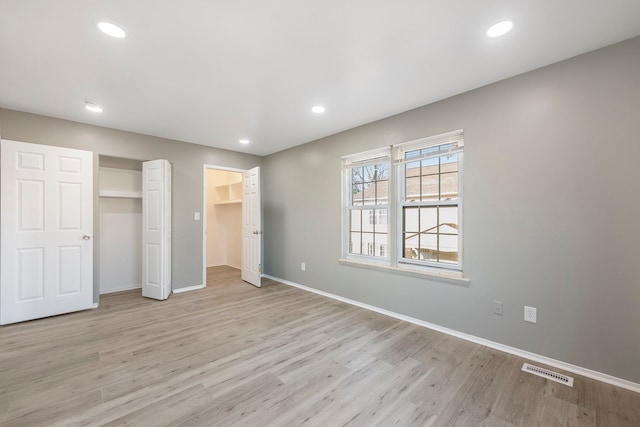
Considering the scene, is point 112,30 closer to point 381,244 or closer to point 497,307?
point 381,244

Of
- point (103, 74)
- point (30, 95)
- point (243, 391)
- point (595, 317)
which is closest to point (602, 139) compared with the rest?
point (595, 317)

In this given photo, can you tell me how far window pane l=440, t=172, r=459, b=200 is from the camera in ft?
9.51

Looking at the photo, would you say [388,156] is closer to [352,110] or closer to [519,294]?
[352,110]

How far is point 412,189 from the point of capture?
10.7 ft

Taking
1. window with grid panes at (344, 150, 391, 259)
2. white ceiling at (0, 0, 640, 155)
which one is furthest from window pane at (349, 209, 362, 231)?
white ceiling at (0, 0, 640, 155)

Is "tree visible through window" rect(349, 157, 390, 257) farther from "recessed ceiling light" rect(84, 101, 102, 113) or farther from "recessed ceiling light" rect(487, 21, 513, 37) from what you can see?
"recessed ceiling light" rect(84, 101, 102, 113)

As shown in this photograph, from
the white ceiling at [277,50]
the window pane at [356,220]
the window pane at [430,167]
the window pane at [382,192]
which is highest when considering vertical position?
the white ceiling at [277,50]

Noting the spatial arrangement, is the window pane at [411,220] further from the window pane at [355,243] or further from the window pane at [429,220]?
the window pane at [355,243]

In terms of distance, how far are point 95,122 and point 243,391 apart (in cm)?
397

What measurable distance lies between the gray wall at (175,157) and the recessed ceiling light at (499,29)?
4348mm

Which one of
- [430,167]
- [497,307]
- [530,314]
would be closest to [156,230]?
[430,167]

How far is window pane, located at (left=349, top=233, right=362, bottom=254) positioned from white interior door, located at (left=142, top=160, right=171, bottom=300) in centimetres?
290

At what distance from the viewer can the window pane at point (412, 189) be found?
10.5ft

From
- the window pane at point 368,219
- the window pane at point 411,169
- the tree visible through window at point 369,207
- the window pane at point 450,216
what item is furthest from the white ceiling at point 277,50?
the window pane at point 368,219
